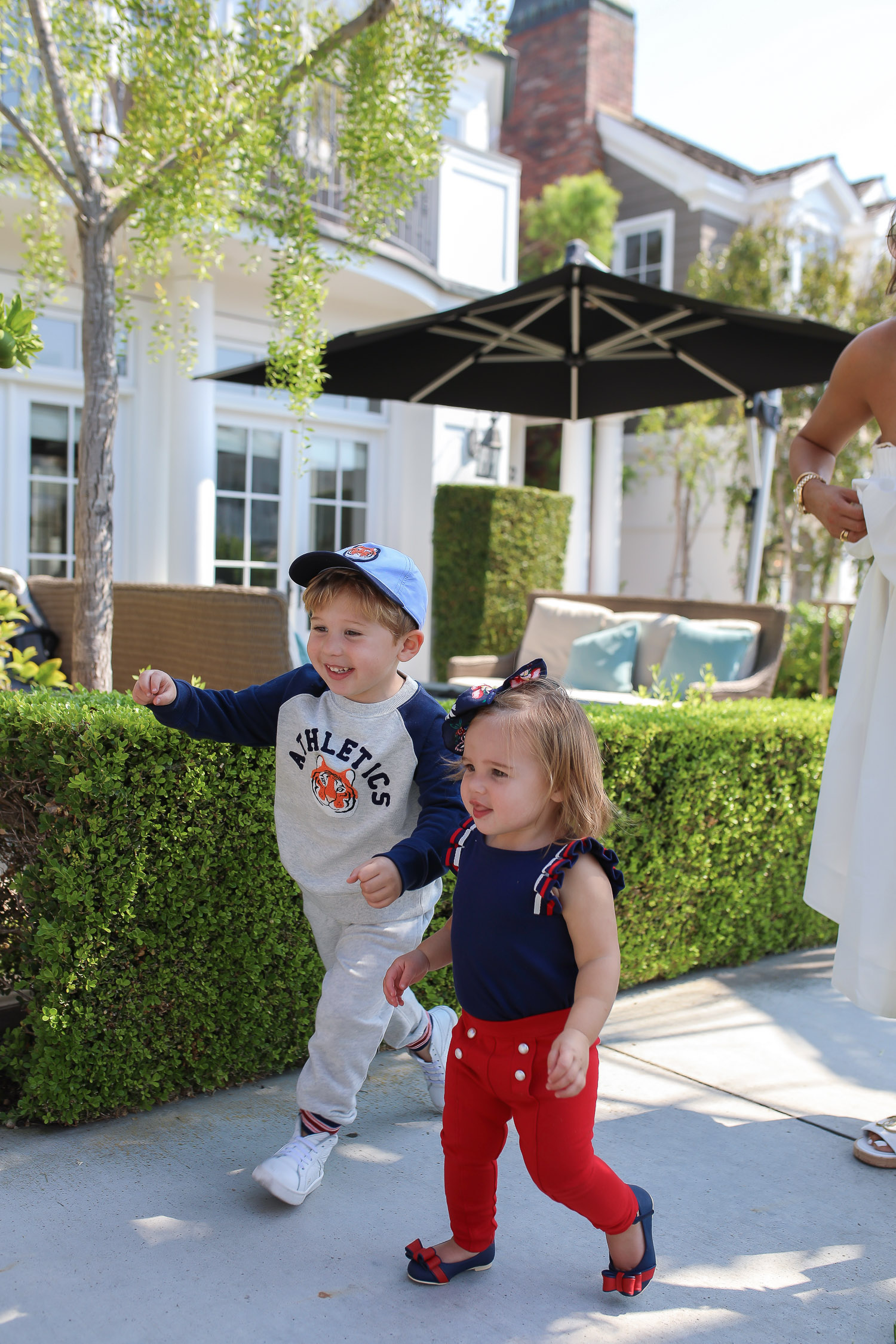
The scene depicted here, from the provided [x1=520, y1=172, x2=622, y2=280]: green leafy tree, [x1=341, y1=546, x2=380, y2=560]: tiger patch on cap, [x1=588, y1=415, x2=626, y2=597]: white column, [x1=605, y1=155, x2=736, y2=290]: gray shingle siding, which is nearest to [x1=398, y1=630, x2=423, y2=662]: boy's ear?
[x1=341, y1=546, x2=380, y2=560]: tiger patch on cap

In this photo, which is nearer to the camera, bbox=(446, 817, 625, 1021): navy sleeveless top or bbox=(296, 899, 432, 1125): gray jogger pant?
bbox=(446, 817, 625, 1021): navy sleeveless top

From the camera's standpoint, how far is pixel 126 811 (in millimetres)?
2229

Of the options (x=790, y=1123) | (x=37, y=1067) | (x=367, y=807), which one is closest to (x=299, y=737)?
(x=367, y=807)

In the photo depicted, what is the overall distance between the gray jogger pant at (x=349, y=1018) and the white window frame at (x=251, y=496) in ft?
23.6

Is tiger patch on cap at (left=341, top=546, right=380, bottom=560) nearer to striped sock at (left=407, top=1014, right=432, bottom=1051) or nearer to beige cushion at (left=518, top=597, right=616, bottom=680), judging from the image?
striped sock at (left=407, top=1014, right=432, bottom=1051)

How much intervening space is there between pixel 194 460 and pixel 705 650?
4391 mm

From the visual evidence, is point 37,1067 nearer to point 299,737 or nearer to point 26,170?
point 299,737

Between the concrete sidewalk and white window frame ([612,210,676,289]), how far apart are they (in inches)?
523

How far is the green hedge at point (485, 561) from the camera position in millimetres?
9859

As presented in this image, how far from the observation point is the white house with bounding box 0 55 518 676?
26.5 feet

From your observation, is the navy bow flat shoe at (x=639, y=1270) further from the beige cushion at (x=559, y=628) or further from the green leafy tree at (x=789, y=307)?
the green leafy tree at (x=789, y=307)

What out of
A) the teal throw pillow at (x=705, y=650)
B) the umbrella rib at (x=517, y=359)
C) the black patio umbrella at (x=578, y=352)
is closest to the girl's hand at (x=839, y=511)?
the black patio umbrella at (x=578, y=352)

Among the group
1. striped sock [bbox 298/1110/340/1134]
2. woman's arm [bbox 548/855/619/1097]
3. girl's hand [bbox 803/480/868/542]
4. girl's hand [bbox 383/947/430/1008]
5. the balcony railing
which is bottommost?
striped sock [bbox 298/1110/340/1134]

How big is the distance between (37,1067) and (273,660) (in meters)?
2.55
